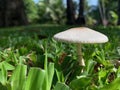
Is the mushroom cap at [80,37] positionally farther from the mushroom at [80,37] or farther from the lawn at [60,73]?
the lawn at [60,73]

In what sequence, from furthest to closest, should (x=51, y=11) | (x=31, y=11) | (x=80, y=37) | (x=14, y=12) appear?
1. (x=51, y=11)
2. (x=31, y=11)
3. (x=14, y=12)
4. (x=80, y=37)

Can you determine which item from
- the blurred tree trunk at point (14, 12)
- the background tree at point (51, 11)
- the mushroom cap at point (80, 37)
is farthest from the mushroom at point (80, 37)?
the background tree at point (51, 11)

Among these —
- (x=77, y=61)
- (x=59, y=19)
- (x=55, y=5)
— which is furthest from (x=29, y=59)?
(x=55, y=5)

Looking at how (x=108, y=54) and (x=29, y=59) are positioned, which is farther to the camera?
(x=108, y=54)

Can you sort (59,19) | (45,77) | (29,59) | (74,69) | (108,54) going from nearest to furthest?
1. (45,77)
2. (74,69)
3. (29,59)
4. (108,54)
5. (59,19)

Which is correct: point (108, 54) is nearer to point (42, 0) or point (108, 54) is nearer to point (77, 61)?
point (77, 61)

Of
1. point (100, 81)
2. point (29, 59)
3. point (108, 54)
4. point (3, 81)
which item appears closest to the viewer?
point (3, 81)

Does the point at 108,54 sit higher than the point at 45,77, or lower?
lower

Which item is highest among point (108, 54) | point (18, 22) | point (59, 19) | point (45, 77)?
point (45, 77)

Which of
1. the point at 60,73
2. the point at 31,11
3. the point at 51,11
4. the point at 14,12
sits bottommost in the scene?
the point at 51,11

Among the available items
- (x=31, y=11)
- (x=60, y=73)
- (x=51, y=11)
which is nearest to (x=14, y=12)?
(x=60, y=73)

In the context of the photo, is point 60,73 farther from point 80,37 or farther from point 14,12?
point 14,12
